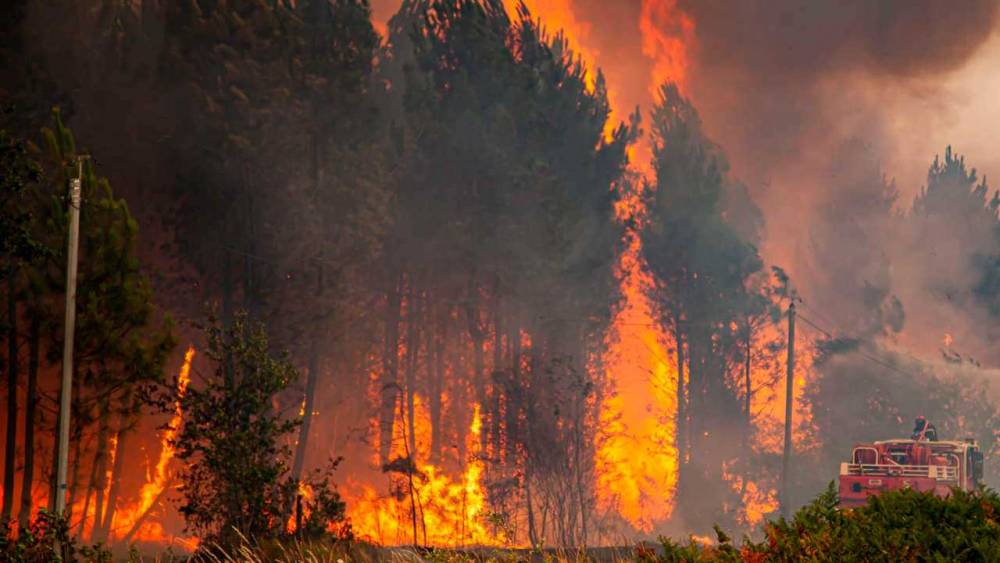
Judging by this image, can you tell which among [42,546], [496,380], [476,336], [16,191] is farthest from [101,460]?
[476,336]

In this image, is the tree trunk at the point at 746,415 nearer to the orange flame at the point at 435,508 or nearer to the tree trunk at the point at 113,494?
the orange flame at the point at 435,508

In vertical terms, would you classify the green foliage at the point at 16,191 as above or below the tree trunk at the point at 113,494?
above

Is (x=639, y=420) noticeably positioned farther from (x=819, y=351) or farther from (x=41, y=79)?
(x=41, y=79)

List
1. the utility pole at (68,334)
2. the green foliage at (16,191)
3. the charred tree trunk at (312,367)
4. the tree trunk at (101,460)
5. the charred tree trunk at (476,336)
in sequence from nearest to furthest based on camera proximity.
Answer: the green foliage at (16,191) → the utility pole at (68,334) → the tree trunk at (101,460) → the charred tree trunk at (312,367) → the charred tree trunk at (476,336)

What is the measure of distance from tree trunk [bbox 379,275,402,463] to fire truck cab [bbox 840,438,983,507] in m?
23.5

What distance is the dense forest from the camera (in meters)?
29.4

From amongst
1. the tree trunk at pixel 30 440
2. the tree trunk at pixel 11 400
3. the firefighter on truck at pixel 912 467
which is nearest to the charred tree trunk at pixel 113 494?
the tree trunk at pixel 11 400

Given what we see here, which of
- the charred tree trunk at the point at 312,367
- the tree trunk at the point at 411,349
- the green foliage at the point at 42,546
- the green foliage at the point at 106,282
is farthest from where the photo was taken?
the tree trunk at the point at 411,349

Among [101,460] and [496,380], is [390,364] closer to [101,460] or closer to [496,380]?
[496,380]

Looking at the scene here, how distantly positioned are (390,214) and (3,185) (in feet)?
97.1

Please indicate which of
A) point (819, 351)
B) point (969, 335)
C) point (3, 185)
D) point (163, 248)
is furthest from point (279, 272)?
point (969, 335)

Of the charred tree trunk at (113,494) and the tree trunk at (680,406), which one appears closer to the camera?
the charred tree trunk at (113,494)

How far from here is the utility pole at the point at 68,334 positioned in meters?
21.9

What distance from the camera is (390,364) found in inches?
2041
